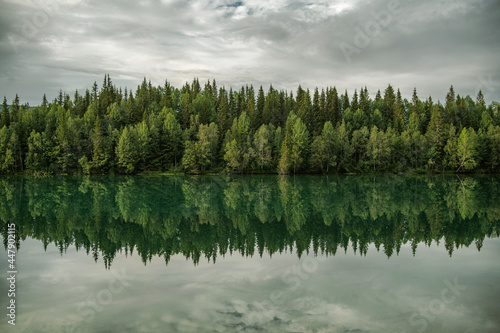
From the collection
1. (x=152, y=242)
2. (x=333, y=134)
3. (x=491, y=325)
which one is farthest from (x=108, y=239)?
(x=333, y=134)

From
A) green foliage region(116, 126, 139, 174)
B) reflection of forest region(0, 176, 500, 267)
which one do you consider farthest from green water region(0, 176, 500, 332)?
green foliage region(116, 126, 139, 174)

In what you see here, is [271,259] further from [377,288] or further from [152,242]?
[152,242]

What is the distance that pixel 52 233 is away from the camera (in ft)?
72.8

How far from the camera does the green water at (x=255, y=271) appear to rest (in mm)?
10742

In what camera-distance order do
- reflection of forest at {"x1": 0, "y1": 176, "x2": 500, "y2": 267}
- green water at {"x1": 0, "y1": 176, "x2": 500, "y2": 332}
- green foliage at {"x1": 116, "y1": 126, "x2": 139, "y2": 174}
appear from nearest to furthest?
green water at {"x1": 0, "y1": 176, "x2": 500, "y2": 332}, reflection of forest at {"x1": 0, "y1": 176, "x2": 500, "y2": 267}, green foliage at {"x1": 116, "y1": 126, "x2": 139, "y2": 174}

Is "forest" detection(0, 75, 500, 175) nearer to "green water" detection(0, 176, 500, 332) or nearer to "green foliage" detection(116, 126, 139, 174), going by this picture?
"green foliage" detection(116, 126, 139, 174)

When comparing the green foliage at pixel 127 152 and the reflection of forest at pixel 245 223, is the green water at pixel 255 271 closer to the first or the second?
the reflection of forest at pixel 245 223

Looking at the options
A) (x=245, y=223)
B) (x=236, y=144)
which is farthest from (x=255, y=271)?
(x=236, y=144)

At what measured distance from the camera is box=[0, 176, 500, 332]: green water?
10742mm

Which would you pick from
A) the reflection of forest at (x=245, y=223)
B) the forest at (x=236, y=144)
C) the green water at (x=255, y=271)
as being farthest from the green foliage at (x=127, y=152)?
the green water at (x=255, y=271)

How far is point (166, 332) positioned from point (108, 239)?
1210 centimetres

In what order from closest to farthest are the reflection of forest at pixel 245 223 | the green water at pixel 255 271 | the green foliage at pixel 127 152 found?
the green water at pixel 255 271
the reflection of forest at pixel 245 223
the green foliage at pixel 127 152

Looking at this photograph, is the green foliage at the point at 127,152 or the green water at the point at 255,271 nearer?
the green water at the point at 255,271

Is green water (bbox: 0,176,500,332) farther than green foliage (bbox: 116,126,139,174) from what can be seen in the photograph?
No
